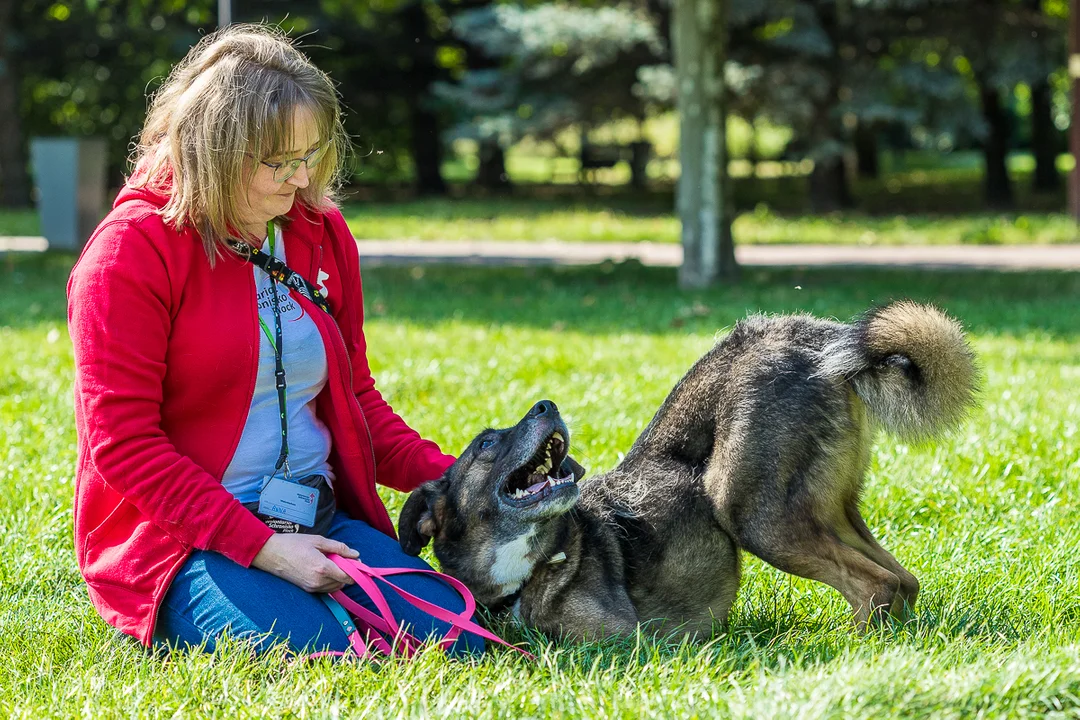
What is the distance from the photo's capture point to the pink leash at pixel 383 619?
350 cm

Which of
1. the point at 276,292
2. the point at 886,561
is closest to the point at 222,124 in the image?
the point at 276,292

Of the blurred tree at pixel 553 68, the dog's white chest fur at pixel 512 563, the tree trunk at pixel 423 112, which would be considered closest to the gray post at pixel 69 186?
the blurred tree at pixel 553 68

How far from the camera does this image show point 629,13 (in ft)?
61.7

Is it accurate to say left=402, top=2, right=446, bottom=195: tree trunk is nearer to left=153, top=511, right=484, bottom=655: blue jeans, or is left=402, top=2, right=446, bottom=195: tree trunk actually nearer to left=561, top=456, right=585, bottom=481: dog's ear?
left=561, top=456, right=585, bottom=481: dog's ear

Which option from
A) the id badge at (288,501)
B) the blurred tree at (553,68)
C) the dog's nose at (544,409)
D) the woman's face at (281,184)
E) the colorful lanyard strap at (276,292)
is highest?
the blurred tree at (553,68)

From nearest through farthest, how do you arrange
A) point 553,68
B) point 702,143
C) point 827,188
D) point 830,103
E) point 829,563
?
1. point 829,563
2. point 702,143
3. point 830,103
4. point 553,68
5. point 827,188

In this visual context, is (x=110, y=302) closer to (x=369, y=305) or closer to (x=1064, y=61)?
(x=369, y=305)

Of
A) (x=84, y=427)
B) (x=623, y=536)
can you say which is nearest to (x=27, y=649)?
(x=84, y=427)

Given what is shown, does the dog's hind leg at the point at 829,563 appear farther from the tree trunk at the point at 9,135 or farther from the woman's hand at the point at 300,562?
the tree trunk at the point at 9,135

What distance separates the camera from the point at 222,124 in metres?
3.44

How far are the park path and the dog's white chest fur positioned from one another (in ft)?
32.9

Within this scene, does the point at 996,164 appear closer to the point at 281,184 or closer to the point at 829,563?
the point at 829,563

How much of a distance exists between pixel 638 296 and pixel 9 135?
51.9 ft

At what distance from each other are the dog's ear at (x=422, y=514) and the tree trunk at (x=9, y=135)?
811 inches
